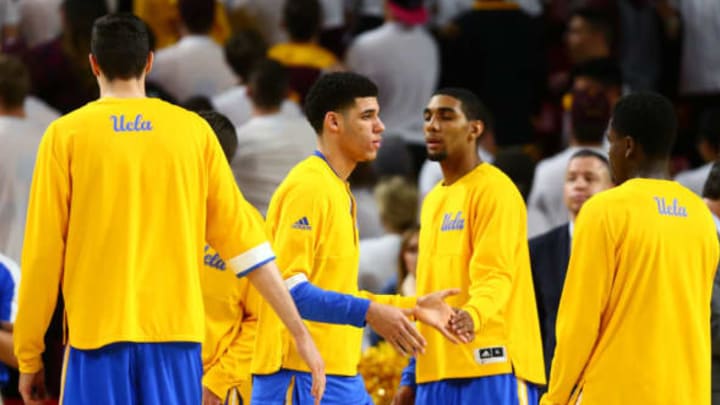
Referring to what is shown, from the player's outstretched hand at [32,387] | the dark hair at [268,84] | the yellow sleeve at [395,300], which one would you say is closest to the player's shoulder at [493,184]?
the yellow sleeve at [395,300]

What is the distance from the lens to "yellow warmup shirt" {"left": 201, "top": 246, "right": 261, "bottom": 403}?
7219mm

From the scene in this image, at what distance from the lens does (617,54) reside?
13.5 meters

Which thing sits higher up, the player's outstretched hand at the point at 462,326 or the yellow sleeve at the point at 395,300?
the yellow sleeve at the point at 395,300

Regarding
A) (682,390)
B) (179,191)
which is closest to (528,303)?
(682,390)

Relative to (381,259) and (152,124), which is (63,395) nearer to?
(152,124)

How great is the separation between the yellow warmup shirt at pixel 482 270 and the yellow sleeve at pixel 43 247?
6.56 feet

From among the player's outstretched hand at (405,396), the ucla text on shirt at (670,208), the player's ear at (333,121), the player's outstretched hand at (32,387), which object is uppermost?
the player's ear at (333,121)

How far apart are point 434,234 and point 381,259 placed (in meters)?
3.35

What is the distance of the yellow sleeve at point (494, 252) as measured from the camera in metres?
6.99

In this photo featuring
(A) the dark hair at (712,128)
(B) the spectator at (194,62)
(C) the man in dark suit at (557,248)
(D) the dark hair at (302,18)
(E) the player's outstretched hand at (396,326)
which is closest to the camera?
(E) the player's outstretched hand at (396,326)

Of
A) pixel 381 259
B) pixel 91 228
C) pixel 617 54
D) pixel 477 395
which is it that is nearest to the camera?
pixel 91 228

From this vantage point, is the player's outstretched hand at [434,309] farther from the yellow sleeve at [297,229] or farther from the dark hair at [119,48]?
the dark hair at [119,48]

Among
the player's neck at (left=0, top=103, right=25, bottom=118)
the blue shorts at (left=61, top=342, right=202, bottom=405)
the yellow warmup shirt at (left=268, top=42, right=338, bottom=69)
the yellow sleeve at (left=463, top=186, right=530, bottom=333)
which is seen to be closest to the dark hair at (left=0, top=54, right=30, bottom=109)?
the player's neck at (left=0, top=103, right=25, bottom=118)

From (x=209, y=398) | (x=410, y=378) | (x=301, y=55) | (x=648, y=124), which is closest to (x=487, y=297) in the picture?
(x=410, y=378)
